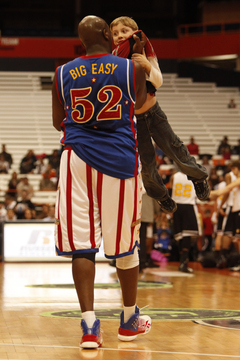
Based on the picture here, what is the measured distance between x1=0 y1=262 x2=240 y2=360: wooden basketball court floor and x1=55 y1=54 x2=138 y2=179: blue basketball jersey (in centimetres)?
110

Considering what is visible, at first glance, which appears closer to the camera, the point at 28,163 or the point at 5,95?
the point at 28,163

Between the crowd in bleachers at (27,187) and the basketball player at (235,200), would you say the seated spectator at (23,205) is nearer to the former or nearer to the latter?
the crowd in bleachers at (27,187)

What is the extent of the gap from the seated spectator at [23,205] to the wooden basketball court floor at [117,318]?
4231mm

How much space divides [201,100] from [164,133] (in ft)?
68.2

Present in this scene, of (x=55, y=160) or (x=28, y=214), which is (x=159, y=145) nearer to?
(x=28, y=214)

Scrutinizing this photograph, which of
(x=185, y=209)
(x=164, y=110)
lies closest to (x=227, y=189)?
(x=185, y=209)

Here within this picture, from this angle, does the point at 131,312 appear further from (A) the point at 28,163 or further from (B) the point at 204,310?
(A) the point at 28,163

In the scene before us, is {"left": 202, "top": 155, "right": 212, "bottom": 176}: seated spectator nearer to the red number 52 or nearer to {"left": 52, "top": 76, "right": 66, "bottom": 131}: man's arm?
{"left": 52, "top": 76, "right": 66, "bottom": 131}: man's arm

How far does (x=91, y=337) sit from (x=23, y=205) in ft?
32.3

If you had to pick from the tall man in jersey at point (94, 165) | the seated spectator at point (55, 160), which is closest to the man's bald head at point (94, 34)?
the tall man in jersey at point (94, 165)

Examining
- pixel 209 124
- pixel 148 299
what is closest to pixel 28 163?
pixel 209 124

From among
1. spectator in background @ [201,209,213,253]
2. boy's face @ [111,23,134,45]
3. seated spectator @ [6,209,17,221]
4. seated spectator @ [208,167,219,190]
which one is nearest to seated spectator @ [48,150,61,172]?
seated spectator @ [6,209,17,221]

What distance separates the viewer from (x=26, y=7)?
90.4 ft

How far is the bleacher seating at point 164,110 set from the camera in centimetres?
2066
